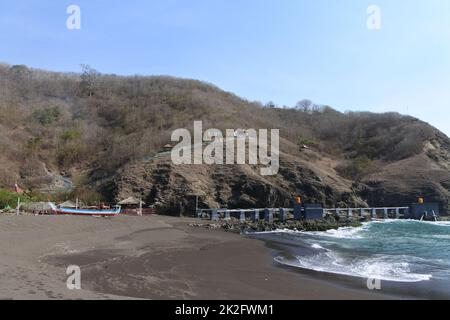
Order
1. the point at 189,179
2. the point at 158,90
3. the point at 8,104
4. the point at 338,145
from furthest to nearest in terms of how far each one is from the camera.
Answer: the point at 338,145 → the point at 158,90 → the point at 8,104 → the point at 189,179

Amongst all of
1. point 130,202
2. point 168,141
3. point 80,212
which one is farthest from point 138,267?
point 168,141

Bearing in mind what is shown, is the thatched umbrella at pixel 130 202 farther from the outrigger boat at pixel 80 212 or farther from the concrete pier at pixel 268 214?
the concrete pier at pixel 268 214

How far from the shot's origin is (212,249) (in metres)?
19.6

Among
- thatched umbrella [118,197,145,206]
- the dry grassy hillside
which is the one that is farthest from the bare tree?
thatched umbrella [118,197,145,206]

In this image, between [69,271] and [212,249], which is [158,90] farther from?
[69,271]

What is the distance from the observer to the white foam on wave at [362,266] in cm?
1444

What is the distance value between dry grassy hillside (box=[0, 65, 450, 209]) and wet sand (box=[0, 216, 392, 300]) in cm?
1968

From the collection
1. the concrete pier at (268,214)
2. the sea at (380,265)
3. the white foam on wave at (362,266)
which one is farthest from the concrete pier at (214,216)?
the white foam on wave at (362,266)

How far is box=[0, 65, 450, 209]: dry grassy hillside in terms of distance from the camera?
4522 cm

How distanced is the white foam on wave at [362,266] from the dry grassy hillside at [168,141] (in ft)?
78.9

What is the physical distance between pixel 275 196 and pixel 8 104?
58947 mm

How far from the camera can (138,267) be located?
1327 centimetres

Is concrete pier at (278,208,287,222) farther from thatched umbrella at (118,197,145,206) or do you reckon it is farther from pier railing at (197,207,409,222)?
thatched umbrella at (118,197,145,206)
